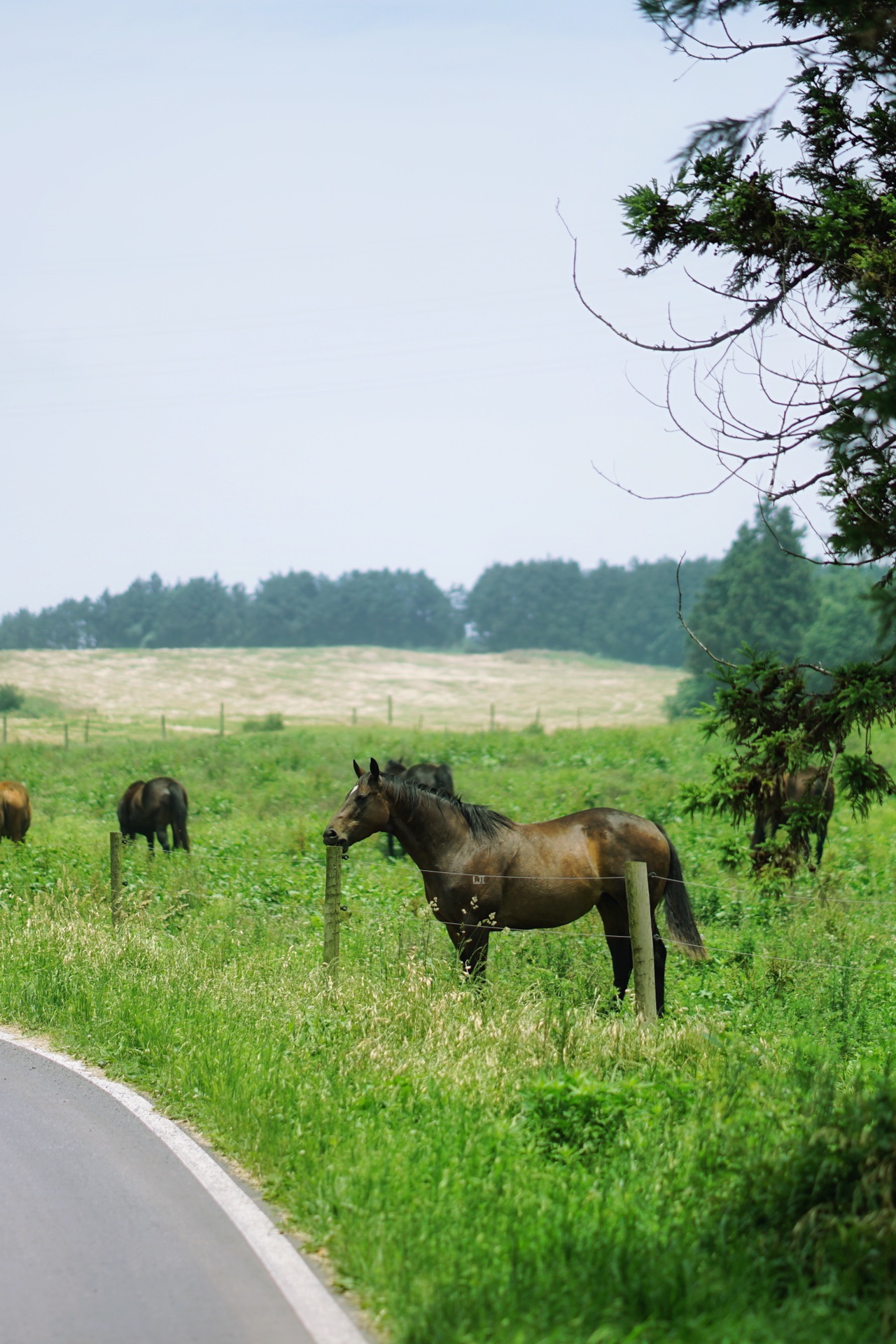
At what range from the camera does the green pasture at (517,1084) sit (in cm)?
430

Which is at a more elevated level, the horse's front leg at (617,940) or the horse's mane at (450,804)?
the horse's mane at (450,804)

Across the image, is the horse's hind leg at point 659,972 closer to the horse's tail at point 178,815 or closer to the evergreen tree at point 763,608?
the horse's tail at point 178,815

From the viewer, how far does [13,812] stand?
19031mm

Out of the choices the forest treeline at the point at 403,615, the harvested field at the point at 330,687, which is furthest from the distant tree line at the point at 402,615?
the harvested field at the point at 330,687

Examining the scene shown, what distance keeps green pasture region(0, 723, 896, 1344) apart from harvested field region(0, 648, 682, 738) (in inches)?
1684

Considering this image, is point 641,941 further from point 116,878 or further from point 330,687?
point 330,687

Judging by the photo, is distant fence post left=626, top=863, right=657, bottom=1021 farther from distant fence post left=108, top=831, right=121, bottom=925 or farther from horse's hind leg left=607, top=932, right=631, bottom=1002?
distant fence post left=108, top=831, right=121, bottom=925

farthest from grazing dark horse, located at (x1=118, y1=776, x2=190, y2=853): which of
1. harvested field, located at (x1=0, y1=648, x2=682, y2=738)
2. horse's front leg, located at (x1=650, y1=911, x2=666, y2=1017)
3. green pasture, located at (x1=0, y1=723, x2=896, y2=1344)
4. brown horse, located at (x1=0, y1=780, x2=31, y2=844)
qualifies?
harvested field, located at (x1=0, y1=648, x2=682, y2=738)

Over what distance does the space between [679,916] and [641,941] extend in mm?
1976

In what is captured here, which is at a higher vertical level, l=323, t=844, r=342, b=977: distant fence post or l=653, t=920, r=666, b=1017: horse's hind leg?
l=323, t=844, r=342, b=977: distant fence post

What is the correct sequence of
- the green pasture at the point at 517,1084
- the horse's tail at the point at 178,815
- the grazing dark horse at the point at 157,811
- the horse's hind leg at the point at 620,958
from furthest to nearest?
the grazing dark horse at the point at 157,811, the horse's tail at the point at 178,815, the horse's hind leg at the point at 620,958, the green pasture at the point at 517,1084

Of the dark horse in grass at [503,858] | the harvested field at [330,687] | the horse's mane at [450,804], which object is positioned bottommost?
the harvested field at [330,687]

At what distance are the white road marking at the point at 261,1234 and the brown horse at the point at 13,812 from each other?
11943mm

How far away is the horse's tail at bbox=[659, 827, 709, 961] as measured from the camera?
1012 centimetres
